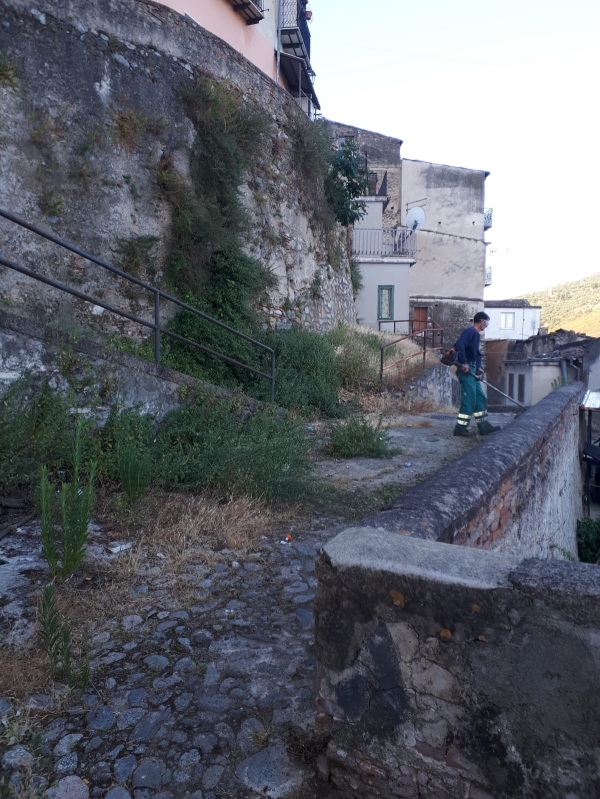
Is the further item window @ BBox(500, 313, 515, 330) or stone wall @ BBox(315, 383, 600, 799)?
window @ BBox(500, 313, 515, 330)

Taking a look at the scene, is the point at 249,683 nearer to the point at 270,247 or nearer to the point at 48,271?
the point at 48,271

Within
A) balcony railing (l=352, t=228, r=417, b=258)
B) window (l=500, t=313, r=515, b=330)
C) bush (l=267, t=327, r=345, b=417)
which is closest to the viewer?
bush (l=267, t=327, r=345, b=417)

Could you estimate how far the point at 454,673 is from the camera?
1.71 m

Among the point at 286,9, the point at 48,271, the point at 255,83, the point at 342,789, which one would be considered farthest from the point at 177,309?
the point at 286,9

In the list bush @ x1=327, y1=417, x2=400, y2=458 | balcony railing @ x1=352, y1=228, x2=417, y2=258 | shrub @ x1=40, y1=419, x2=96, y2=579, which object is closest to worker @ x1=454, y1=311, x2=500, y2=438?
bush @ x1=327, y1=417, x2=400, y2=458

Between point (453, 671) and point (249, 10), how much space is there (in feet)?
58.6

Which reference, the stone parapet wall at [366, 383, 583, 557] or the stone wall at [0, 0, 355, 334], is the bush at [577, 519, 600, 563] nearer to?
the stone parapet wall at [366, 383, 583, 557]

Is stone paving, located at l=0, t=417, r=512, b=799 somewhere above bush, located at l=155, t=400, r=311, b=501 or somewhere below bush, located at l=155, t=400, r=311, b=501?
below

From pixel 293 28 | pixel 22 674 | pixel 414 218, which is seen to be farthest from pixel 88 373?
pixel 414 218

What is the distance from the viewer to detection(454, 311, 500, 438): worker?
26.2 feet

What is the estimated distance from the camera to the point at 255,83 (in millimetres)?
11000

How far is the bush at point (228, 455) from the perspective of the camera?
465 cm

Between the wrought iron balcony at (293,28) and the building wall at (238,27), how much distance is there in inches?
32.6

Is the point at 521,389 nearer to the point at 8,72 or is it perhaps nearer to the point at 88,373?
the point at 8,72
